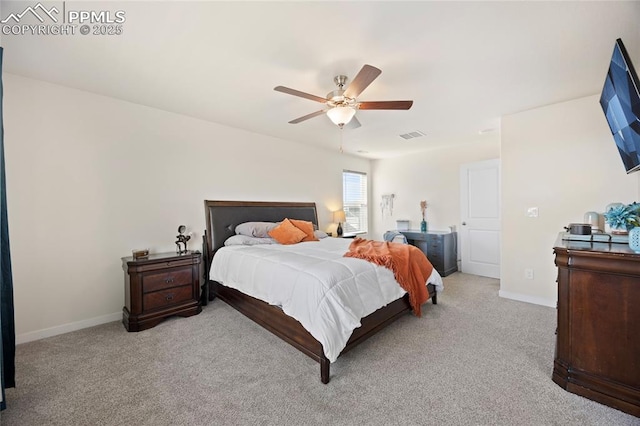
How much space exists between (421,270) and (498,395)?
1428mm

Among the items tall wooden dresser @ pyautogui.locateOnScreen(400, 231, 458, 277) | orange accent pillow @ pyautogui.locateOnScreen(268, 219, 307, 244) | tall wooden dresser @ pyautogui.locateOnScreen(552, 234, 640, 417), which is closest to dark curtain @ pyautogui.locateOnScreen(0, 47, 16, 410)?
orange accent pillow @ pyautogui.locateOnScreen(268, 219, 307, 244)

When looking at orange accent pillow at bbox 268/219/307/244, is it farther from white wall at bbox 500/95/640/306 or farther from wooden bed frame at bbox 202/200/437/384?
white wall at bbox 500/95/640/306

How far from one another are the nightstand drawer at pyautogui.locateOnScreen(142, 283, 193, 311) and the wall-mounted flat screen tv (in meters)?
4.25

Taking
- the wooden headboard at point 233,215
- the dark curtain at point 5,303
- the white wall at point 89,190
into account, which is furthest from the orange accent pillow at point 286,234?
the dark curtain at point 5,303

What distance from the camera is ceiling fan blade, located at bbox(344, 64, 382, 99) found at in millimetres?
1827

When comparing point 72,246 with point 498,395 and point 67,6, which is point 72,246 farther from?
point 498,395

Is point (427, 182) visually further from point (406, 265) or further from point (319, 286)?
point (319, 286)

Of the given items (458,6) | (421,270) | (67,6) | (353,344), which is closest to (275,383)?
(353,344)

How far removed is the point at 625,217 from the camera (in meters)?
1.86

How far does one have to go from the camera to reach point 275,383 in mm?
1869

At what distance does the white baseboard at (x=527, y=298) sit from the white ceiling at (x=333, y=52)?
2.55 metres

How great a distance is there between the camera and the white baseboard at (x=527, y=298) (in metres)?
3.27

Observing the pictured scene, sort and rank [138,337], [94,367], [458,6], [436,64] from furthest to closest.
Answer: [138,337] → [436,64] → [94,367] → [458,6]

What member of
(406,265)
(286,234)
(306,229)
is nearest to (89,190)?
(286,234)
